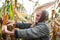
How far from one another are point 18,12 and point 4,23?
0.22 m

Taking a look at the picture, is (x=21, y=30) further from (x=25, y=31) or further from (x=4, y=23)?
(x=4, y=23)

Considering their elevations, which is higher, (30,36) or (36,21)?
(36,21)

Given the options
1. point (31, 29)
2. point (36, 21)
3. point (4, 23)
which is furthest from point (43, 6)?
point (4, 23)

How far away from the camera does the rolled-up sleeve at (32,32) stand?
6.40 ft

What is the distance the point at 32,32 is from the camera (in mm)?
1957

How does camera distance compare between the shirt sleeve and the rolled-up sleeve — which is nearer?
the rolled-up sleeve

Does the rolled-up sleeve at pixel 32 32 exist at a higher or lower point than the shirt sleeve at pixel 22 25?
lower

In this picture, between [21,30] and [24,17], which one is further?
[24,17]

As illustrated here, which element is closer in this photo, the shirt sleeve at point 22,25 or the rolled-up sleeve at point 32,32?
the rolled-up sleeve at point 32,32

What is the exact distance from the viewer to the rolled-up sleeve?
195 cm

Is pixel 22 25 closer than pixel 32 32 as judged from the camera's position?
No

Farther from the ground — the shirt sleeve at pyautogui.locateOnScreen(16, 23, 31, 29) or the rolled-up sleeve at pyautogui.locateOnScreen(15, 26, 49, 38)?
the shirt sleeve at pyautogui.locateOnScreen(16, 23, 31, 29)

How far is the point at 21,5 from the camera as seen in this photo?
2.19 m

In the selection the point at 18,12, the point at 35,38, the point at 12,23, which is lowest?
the point at 35,38
